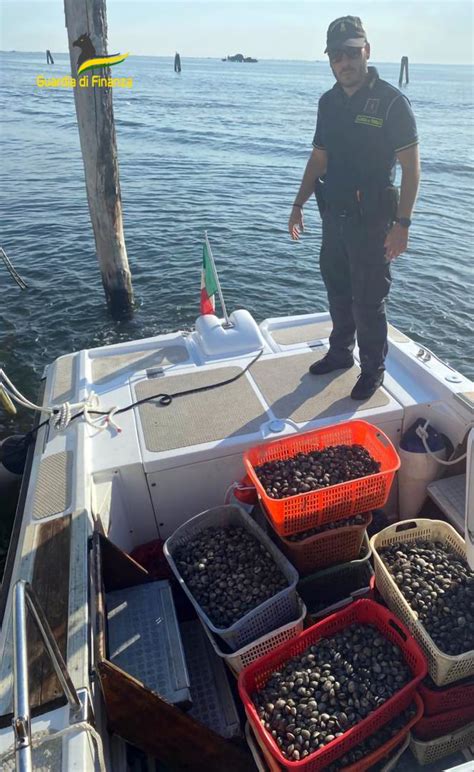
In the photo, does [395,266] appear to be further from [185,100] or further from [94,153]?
[185,100]

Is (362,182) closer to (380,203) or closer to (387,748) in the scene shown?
(380,203)

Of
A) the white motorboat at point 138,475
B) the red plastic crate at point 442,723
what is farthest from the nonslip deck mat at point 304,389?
the red plastic crate at point 442,723

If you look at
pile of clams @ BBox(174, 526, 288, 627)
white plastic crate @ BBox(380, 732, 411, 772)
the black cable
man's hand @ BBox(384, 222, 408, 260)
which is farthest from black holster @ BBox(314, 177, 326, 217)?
white plastic crate @ BBox(380, 732, 411, 772)

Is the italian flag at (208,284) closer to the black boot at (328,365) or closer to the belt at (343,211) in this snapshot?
the black boot at (328,365)

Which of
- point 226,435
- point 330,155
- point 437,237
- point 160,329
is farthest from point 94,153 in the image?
point 437,237

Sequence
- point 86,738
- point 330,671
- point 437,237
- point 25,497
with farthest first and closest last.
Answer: point 437,237 < point 25,497 < point 330,671 < point 86,738

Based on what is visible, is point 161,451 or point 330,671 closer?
point 330,671

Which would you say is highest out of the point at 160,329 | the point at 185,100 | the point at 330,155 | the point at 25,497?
the point at 185,100

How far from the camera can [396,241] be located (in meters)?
3.48

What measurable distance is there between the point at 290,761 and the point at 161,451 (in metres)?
1.92

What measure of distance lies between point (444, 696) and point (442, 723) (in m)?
0.22

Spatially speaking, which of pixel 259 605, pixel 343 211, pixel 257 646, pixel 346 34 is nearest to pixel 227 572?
pixel 259 605

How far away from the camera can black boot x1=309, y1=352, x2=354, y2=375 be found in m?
4.36

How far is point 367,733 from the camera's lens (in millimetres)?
2400
